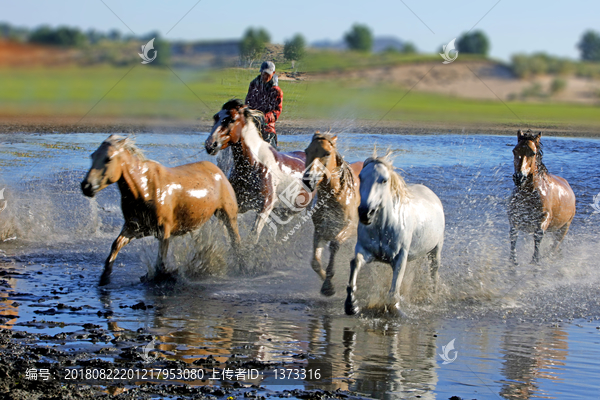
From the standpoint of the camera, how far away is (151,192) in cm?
746

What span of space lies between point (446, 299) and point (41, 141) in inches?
512

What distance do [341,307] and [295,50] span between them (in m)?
4.51

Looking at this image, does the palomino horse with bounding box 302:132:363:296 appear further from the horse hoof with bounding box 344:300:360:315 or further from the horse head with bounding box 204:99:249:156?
the horse head with bounding box 204:99:249:156

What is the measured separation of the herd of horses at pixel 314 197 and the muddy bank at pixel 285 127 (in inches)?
156

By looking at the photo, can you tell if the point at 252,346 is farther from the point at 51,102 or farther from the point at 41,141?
the point at 41,141

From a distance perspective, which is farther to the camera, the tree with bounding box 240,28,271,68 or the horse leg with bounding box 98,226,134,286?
the tree with bounding box 240,28,271,68

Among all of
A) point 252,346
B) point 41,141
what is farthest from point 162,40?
point 41,141

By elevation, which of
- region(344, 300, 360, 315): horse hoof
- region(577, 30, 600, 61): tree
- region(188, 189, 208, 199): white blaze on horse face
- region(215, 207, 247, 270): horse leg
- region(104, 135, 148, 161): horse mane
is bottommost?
region(344, 300, 360, 315): horse hoof

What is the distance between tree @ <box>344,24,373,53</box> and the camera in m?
8.28

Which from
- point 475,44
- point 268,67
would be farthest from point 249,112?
point 475,44

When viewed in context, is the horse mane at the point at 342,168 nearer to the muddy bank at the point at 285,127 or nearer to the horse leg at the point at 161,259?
the horse leg at the point at 161,259

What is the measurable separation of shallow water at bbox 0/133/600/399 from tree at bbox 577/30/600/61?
2.55 metres

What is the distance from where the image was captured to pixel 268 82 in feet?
32.4

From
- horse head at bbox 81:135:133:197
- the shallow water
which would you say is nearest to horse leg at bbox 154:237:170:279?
the shallow water
